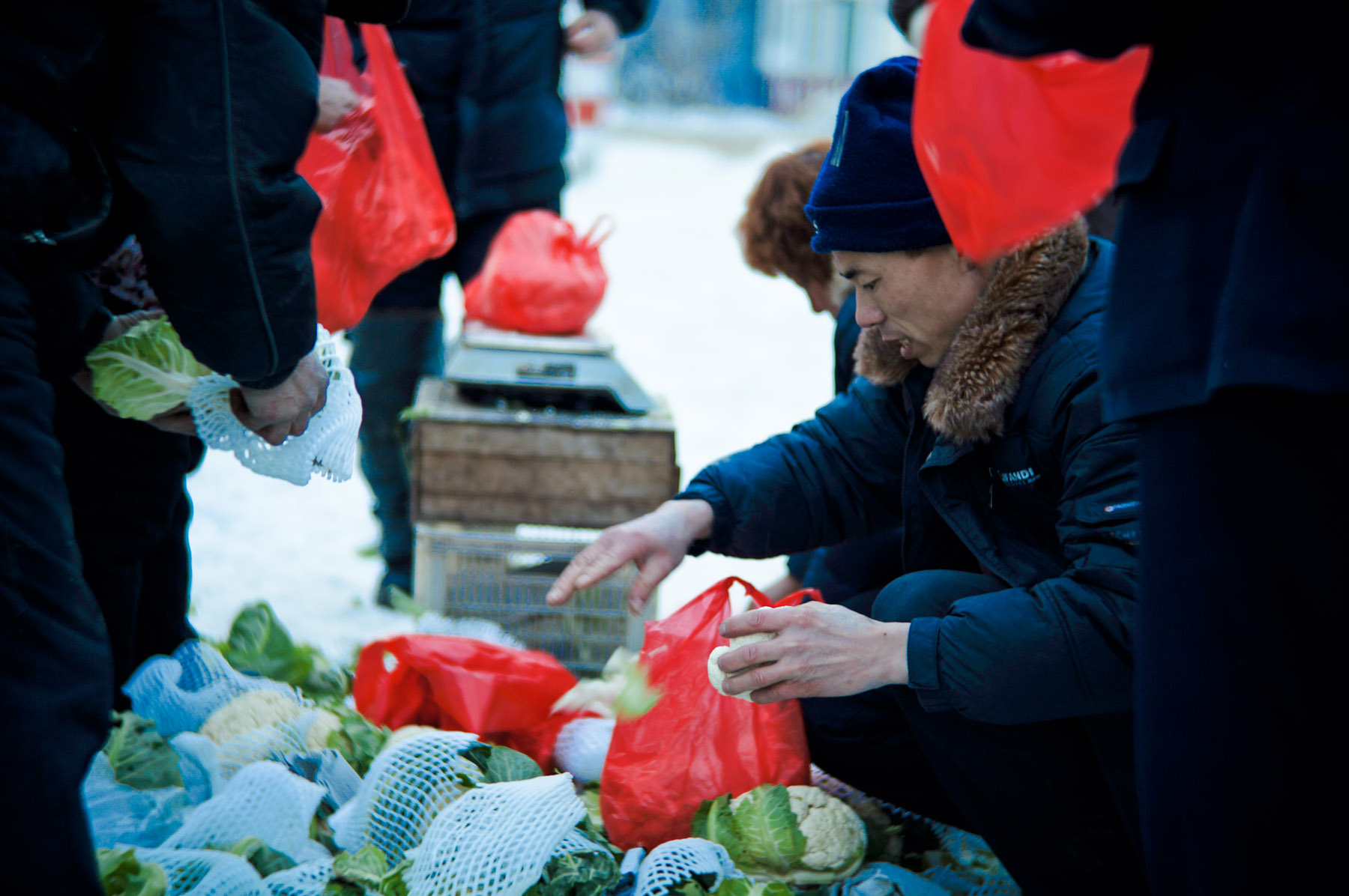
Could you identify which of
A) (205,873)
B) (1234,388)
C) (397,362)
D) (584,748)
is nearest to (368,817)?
(205,873)

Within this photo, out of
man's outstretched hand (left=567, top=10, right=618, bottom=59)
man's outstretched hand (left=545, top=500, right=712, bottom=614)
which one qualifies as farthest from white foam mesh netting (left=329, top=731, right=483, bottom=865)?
man's outstretched hand (left=567, top=10, right=618, bottom=59)

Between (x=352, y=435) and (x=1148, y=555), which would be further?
(x=352, y=435)

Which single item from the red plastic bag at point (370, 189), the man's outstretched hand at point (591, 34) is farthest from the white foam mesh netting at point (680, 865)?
the man's outstretched hand at point (591, 34)

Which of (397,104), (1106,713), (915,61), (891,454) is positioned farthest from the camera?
(397,104)

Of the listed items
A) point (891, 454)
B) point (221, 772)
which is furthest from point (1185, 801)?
point (221, 772)

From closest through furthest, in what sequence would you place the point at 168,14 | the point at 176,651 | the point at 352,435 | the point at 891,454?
1. the point at 168,14
2. the point at 352,435
3. the point at 891,454
4. the point at 176,651

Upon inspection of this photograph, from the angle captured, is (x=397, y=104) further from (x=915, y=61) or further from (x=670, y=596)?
(x=670, y=596)

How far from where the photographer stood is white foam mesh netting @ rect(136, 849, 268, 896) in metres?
1.45

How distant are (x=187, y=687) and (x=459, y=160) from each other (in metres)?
1.62

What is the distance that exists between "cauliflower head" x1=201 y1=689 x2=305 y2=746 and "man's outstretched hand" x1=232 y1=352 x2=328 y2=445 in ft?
1.62

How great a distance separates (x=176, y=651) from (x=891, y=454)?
4.28ft

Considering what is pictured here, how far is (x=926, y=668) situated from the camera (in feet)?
4.51

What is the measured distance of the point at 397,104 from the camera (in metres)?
2.40

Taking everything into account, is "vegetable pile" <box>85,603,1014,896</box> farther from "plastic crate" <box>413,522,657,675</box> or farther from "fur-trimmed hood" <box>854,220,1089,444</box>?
"fur-trimmed hood" <box>854,220,1089,444</box>
